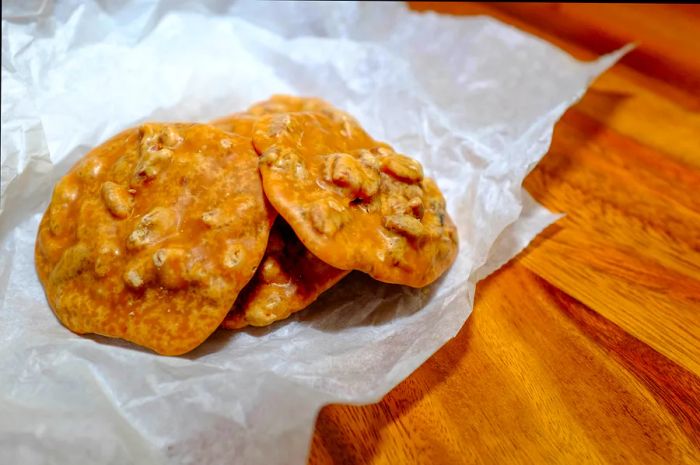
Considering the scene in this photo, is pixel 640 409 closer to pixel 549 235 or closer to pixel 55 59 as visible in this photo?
pixel 549 235

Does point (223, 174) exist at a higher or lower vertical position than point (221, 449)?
higher

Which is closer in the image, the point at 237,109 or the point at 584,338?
the point at 584,338

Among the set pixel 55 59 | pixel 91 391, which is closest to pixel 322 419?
pixel 91 391

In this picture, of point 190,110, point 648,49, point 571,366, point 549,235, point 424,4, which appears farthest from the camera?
point 424,4

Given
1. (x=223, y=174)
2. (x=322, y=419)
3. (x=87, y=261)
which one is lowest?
(x=322, y=419)
